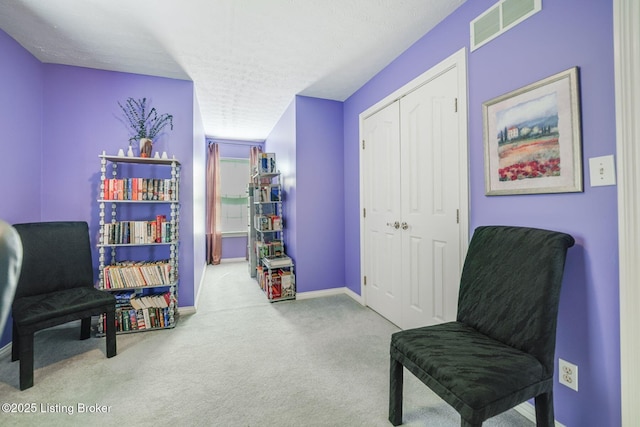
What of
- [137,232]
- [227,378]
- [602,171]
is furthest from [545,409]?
[137,232]

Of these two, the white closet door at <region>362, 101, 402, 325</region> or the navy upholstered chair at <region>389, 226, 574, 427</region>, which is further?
the white closet door at <region>362, 101, 402, 325</region>

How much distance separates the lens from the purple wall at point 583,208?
1.16 metres

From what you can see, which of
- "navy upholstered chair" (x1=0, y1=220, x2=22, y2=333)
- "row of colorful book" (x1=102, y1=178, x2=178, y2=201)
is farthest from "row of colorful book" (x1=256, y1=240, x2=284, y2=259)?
"navy upholstered chair" (x1=0, y1=220, x2=22, y2=333)

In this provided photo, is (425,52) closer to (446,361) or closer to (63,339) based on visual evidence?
(446,361)

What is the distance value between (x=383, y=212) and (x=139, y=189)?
241cm

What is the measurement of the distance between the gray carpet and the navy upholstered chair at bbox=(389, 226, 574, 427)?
37cm

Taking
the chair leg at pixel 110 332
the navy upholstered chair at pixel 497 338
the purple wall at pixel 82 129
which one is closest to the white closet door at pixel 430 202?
the navy upholstered chair at pixel 497 338

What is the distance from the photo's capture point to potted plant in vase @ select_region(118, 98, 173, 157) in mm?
2725

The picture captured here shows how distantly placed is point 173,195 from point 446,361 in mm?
→ 2595

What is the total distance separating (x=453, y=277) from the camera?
199cm

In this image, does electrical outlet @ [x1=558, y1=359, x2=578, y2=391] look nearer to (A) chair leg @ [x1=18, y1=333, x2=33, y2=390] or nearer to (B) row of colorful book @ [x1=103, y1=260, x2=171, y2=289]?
(B) row of colorful book @ [x1=103, y1=260, x2=171, y2=289]

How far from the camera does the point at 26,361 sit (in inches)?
66.5

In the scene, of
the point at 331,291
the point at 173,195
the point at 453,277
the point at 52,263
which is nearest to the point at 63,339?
the point at 52,263

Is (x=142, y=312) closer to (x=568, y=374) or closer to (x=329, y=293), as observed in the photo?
(x=329, y=293)
